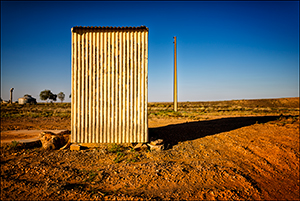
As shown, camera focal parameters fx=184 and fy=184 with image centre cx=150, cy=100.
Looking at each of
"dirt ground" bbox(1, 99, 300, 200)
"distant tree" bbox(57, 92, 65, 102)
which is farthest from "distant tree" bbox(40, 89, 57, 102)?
"dirt ground" bbox(1, 99, 300, 200)

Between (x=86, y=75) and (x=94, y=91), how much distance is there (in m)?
0.71

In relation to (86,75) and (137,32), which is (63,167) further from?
(137,32)

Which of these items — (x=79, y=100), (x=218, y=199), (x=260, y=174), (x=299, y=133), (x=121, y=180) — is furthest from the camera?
(x=299, y=133)

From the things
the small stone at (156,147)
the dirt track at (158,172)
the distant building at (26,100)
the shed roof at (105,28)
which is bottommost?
the dirt track at (158,172)

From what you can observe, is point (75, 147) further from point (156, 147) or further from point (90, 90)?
point (156, 147)

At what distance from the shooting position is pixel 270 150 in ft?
24.1

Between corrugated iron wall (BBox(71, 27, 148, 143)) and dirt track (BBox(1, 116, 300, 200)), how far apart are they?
29.3 inches

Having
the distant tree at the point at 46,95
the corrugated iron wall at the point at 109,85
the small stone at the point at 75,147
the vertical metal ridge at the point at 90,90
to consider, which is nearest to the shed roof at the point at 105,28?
the corrugated iron wall at the point at 109,85

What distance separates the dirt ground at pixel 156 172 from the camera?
4363 millimetres

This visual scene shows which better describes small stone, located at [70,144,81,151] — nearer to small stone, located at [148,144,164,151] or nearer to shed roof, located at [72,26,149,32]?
small stone, located at [148,144,164,151]

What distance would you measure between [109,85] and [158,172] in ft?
12.5

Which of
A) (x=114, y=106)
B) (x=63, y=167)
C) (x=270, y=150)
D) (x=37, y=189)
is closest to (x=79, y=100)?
(x=114, y=106)

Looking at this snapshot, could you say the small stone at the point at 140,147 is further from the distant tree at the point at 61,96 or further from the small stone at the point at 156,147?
the distant tree at the point at 61,96

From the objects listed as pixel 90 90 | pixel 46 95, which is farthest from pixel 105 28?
pixel 46 95
